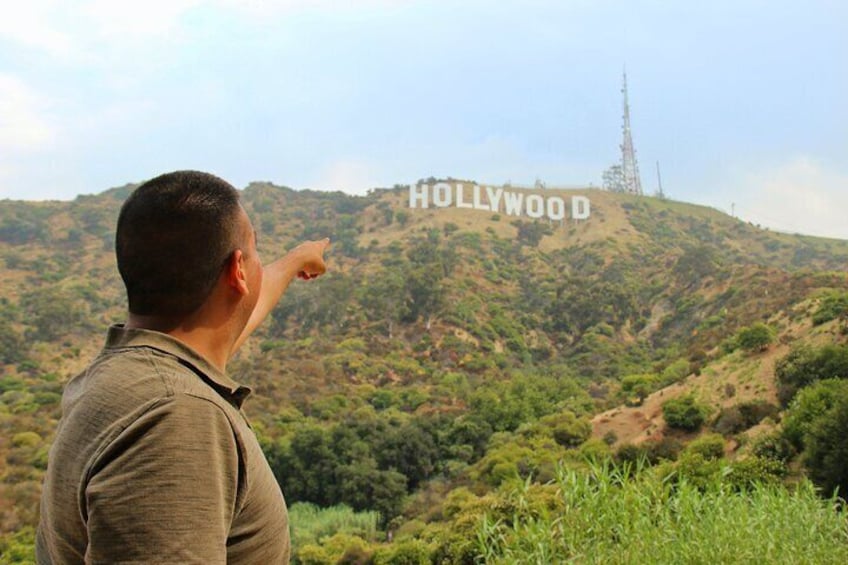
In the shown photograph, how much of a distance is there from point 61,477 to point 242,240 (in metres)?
0.45

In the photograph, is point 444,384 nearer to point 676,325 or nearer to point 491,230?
point 676,325

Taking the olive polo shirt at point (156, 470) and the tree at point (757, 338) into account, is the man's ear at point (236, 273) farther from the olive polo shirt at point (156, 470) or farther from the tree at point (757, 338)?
the tree at point (757, 338)

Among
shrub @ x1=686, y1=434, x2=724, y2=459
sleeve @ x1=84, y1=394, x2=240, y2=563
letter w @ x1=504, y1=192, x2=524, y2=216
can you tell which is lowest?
shrub @ x1=686, y1=434, x2=724, y2=459

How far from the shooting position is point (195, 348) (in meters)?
1.18

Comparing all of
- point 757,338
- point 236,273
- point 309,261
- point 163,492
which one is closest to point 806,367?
point 757,338

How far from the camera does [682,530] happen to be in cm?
517

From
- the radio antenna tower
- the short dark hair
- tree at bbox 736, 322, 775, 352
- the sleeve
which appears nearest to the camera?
the sleeve

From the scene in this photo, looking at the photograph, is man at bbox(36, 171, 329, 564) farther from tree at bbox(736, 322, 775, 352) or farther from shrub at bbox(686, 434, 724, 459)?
tree at bbox(736, 322, 775, 352)

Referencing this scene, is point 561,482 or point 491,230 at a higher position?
point 491,230

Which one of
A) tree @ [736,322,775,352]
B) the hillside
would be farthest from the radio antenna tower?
tree @ [736,322,775,352]

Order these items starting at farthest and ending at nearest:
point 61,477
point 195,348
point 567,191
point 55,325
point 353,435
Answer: point 567,191
point 55,325
point 353,435
point 195,348
point 61,477

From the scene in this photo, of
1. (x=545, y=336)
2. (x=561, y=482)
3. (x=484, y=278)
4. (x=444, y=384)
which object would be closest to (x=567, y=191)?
(x=484, y=278)

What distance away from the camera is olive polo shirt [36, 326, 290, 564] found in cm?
89

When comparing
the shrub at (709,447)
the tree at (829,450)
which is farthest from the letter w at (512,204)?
the tree at (829,450)
